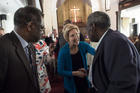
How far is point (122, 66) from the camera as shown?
2.68ft

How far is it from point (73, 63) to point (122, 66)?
87 centimetres

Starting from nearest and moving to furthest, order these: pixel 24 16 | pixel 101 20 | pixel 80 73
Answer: pixel 24 16, pixel 101 20, pixel 80 73

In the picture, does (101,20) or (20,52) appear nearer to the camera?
(20,52)

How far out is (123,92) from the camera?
819 mm

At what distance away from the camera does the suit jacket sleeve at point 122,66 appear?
81 centimetres

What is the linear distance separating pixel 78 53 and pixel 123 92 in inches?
35.4

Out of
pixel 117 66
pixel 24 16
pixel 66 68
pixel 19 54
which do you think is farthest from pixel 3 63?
pixel 66 68

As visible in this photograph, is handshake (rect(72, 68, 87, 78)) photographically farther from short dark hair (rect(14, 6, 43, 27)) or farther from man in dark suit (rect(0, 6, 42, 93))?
short dark hair (rect(14, 6, 43, 27))

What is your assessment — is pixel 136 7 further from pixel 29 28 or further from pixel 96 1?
pixel 96 1

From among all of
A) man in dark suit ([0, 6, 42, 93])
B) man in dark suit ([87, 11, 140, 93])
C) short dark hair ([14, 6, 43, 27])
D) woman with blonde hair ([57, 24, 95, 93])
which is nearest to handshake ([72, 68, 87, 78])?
woman with blonde hair ([57, 24, 95, 93])

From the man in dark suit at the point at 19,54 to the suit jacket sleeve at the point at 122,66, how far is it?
622mm

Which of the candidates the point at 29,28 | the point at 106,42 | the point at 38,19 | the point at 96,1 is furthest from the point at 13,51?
the point at 96,1

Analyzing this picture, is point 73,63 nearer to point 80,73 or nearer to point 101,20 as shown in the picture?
point 80,73

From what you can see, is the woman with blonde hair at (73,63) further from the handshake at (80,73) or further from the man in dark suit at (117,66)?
the man in dark suit at (117,66)
